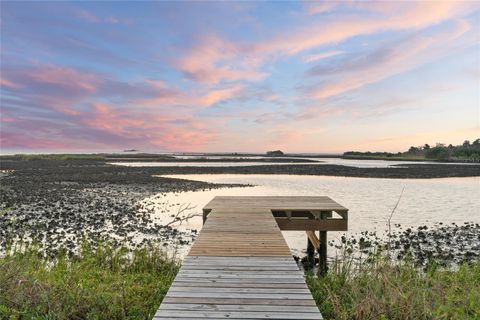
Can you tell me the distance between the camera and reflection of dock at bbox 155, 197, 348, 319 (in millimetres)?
3975

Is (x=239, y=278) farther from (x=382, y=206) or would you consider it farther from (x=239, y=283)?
(x=382, y=206)

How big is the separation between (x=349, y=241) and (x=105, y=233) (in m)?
9.32

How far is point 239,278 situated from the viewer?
16.5ft

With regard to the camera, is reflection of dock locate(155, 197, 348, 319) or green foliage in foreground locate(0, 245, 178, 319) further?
green foliage in foreground locate(0, 245, 178, 319)

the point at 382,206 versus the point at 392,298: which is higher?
the point at 392,298

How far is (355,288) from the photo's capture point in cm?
673

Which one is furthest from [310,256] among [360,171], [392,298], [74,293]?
[360,171]

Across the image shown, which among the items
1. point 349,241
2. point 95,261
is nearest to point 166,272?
point 95,261

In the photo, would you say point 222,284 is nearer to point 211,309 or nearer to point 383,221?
point 211,309

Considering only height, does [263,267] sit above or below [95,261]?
above

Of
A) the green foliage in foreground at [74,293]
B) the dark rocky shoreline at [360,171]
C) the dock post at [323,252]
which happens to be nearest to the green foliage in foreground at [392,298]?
the dock post at [323,252]

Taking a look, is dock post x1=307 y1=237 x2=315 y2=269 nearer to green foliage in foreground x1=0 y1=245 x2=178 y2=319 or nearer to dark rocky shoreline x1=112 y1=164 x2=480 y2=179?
green foliage in foreground x1=0 y1=245 x2=178 y2=319

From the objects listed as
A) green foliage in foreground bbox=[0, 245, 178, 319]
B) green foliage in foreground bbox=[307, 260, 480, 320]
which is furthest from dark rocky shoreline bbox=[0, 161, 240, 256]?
green foliage in foreground bbox=[307, 260, 480, 320]

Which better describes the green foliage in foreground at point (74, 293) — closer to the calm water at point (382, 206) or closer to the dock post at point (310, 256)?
the dock post at point (310, 256)
